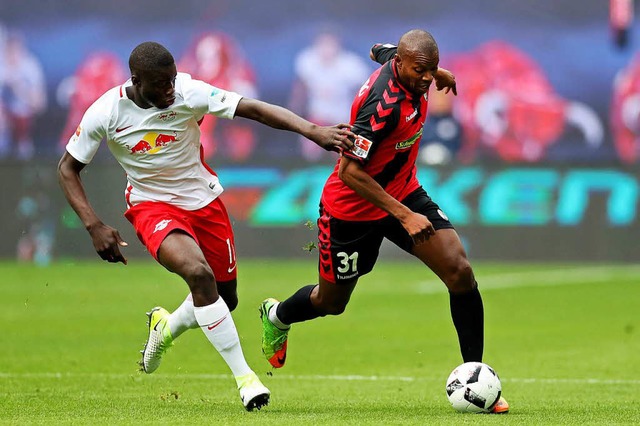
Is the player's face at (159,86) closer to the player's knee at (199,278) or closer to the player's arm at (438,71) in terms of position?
the player's knee at (199,278)

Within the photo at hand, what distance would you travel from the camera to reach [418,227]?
8.34 m

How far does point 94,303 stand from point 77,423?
36.8 feet

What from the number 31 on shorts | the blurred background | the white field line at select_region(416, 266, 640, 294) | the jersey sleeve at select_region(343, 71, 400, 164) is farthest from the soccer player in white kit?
Result: the blurred background

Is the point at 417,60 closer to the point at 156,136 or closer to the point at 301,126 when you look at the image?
the point at 301,126

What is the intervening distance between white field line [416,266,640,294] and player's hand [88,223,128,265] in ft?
39.6

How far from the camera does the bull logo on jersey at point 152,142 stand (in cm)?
922

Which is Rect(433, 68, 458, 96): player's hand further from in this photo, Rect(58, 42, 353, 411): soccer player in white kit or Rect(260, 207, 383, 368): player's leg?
Rect(58, 42, 353, 411): soccer player in white kit

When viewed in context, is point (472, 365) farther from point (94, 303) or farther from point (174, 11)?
point (174, 11)

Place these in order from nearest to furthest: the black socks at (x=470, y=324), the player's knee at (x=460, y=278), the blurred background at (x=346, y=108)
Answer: the player's knee at (x=460, y=278) < the black socks at (x=470, y=324) < the blurred background at (x=346, y=108)

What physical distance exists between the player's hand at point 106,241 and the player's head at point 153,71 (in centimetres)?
100

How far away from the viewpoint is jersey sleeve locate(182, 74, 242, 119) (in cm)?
895

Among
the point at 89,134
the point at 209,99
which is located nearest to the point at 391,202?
the point at 209,99

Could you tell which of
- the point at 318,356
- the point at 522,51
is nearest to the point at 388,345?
the point at 318,356

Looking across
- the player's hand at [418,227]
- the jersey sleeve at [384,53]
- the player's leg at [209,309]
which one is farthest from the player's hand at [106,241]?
the jersey sleeve at [384,53]
